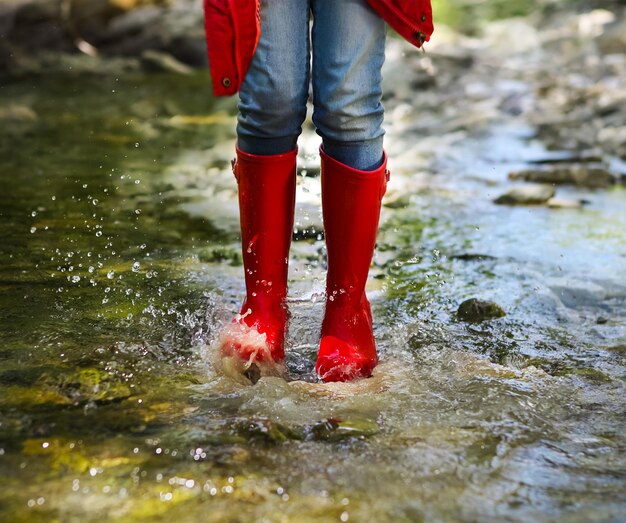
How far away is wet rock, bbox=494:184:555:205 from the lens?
4.33 metres

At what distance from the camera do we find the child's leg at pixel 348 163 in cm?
217

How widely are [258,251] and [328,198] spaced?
23 cm

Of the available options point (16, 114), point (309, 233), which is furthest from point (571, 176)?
point (16, 114)

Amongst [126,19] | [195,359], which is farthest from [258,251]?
[126,19]

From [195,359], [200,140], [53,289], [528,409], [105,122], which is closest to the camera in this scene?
[528,409]

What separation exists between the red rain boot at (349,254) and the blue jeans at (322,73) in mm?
69

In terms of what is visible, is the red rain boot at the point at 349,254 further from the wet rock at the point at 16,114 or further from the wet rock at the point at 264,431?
the wet rock at the point at 16,114

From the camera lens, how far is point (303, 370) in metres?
2.37

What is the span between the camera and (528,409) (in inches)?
80.5

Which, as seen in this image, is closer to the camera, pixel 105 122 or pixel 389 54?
pixel 105 122

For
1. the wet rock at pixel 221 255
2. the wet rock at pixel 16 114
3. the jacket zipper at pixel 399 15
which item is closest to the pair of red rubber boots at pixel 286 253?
the jacket zipper at pixel 399 15

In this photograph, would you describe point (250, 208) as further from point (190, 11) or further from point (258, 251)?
point (190, 11)

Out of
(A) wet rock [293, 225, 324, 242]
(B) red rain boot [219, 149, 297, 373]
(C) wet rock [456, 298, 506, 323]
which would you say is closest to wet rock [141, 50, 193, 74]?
(A) wet rock [293, 225, 324, 242]

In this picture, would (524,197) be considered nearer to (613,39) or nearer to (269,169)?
(269,169)
